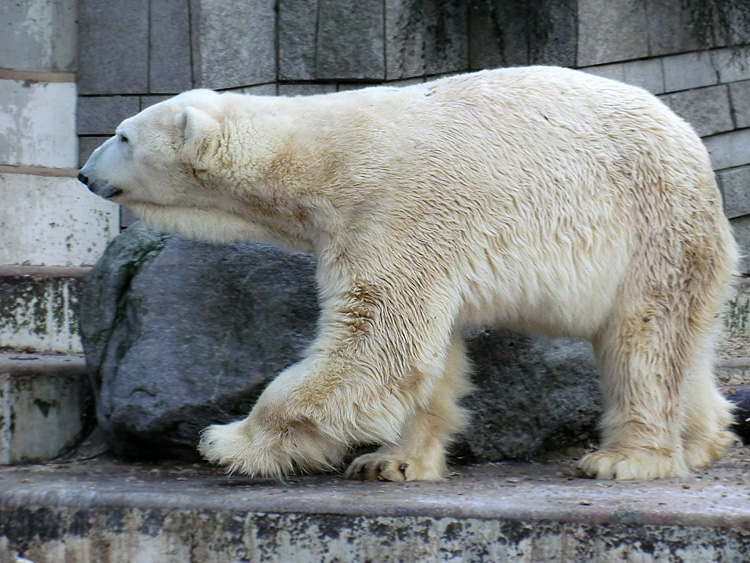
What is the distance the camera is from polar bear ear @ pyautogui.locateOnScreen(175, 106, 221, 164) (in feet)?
9.53

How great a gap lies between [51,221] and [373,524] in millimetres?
3184

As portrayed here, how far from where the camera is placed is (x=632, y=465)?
2.91 metres

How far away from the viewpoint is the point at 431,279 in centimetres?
276

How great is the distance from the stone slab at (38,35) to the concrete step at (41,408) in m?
2.23

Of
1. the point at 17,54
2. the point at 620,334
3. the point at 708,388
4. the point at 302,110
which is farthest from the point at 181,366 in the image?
the point at 17,54

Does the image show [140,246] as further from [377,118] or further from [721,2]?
[721,2]

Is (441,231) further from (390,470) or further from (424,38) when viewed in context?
(424,38)

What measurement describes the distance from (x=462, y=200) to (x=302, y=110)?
1.96ft

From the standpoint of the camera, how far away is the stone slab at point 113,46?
5.08 meters

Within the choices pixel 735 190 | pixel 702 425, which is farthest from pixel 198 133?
pixel 735 190

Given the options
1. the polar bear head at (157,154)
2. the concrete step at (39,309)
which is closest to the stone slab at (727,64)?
the polar bear head at (157,154)

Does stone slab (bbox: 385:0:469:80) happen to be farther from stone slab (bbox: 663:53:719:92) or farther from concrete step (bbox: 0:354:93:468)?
concrete step (bbox: 0:354:93:468)

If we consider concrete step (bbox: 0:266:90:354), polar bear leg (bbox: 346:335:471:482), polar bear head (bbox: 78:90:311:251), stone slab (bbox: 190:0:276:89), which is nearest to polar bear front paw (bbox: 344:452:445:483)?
polar bear leg (bbox: 346:335:471:482)

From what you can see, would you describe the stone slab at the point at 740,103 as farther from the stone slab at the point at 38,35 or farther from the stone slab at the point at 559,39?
the stone slab at the point at 38,35
